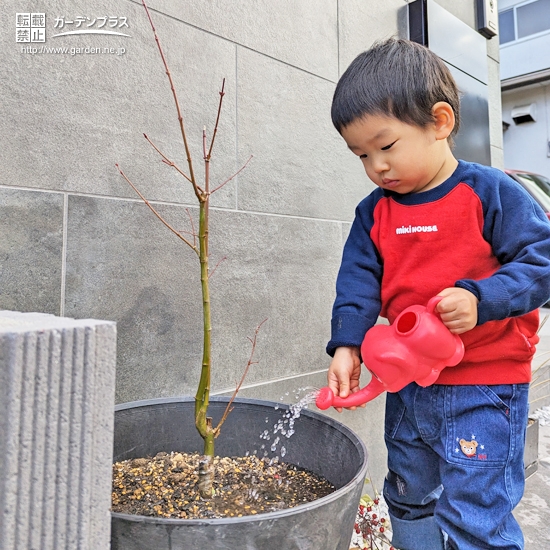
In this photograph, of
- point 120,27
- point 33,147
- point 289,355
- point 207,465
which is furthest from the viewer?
point 289,355

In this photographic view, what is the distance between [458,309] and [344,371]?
31 centimetres

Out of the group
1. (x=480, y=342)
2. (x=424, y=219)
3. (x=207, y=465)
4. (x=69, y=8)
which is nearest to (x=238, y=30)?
(x=69, y=8)

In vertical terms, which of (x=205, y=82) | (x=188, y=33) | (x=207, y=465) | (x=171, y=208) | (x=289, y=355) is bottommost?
(x=207, y=465)

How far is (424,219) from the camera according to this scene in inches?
45.3

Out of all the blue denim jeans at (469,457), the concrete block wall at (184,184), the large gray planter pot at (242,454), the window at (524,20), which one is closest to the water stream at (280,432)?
the large gray planter pot at (242,454)

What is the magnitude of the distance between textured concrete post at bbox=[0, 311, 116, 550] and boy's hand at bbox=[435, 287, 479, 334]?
646 millimetres

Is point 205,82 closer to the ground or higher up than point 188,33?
closer to the ground

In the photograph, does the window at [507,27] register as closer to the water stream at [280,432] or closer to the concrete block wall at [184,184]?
the concrete block wall at [184,184]

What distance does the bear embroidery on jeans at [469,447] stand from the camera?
3.47 ft

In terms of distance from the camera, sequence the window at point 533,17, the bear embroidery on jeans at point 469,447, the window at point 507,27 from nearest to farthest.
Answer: the bear embroidery on jeans at point 469,447, the window at point 533,17, the window at point 507,27

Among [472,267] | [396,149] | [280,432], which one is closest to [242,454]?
[280,432]

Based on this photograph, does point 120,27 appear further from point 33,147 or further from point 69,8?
point 33,147

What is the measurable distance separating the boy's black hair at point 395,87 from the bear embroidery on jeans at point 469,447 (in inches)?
28.4

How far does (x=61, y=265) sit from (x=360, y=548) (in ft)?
4.19
